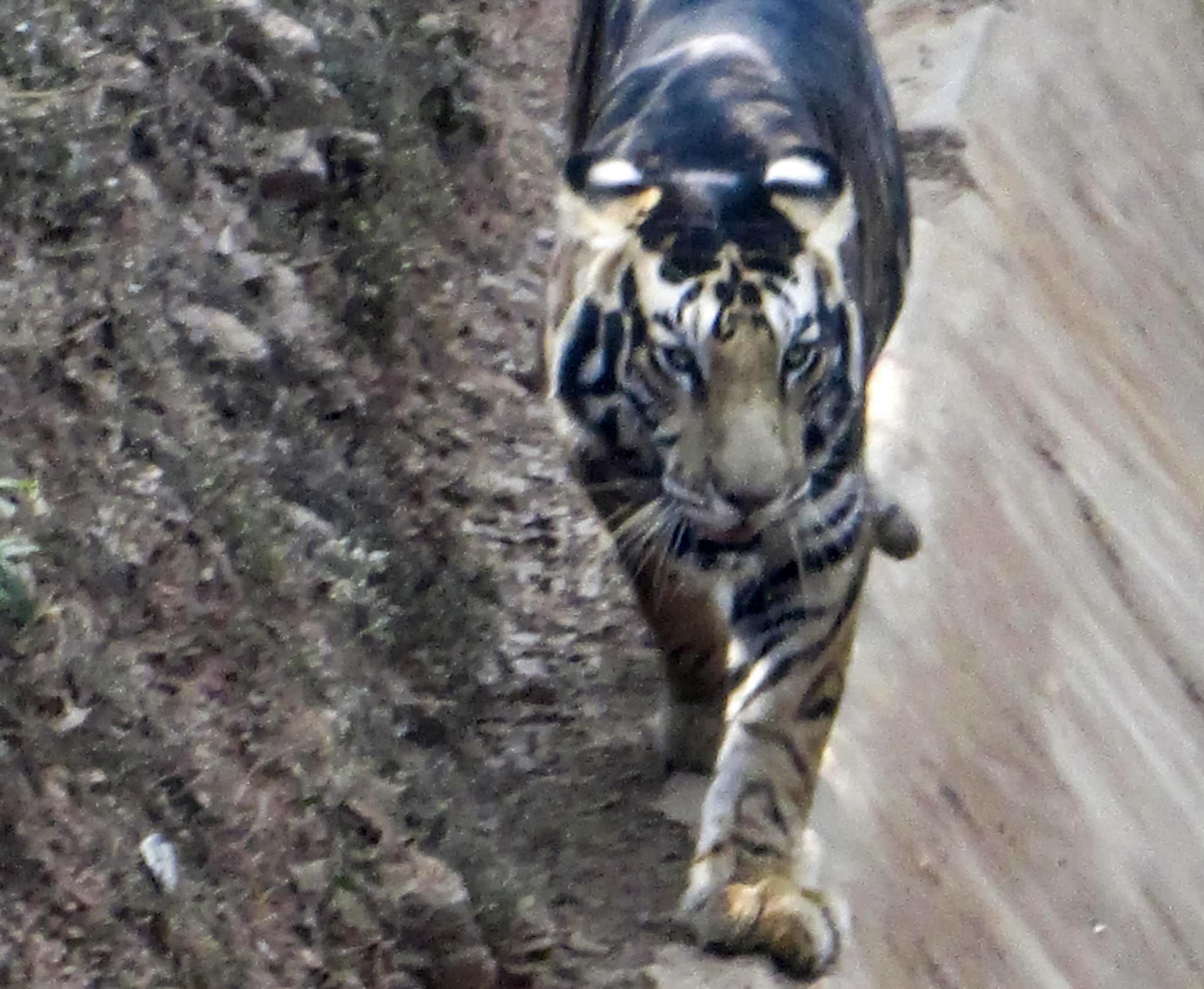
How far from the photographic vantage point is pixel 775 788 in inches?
130

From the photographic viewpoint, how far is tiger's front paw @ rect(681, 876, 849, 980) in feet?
10.3

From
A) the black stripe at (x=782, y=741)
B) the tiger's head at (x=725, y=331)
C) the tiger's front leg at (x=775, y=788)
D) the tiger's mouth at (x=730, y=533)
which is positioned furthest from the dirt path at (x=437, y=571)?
the tiger's head at (x=725, y=331)

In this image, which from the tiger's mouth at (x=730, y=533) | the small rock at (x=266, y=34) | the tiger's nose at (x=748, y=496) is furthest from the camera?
the small rock at (x=266, y=34)

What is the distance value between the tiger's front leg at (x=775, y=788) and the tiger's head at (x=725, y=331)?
1.04 feet

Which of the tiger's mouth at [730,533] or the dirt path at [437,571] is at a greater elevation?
the tiger's mouth at [730,533]

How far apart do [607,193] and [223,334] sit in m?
1.38

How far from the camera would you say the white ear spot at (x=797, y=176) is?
3.00 meters

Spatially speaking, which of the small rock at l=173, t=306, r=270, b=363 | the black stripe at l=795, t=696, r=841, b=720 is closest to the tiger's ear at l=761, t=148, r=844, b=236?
the black stripe at l=795, t=696, r=841, b=720

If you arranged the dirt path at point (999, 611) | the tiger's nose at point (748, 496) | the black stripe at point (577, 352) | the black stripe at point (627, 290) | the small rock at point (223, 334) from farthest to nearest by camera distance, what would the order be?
the small rock at point (223, 334), the dirt path at point (999, 611), the black stripe at point (577, 352), the black stripe at point (627, 290), the tiger's nose at point (748, 496)

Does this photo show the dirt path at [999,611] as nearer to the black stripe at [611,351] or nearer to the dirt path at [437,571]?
the dirt path at [437,571]

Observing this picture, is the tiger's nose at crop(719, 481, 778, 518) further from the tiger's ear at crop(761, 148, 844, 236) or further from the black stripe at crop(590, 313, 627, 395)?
the tiger's ear at crop(761, 148, 844, 236)

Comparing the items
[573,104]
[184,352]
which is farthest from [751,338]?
[573,104]

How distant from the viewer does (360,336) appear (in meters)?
4.73

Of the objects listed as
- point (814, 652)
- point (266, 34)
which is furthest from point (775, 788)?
point (266, 34)
